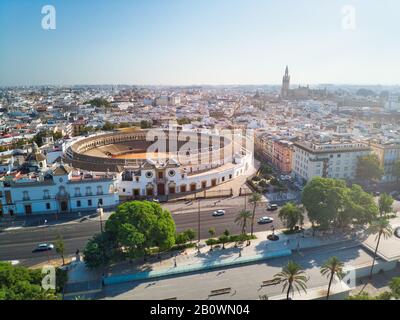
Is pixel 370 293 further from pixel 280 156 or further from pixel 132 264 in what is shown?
pixel 280 156

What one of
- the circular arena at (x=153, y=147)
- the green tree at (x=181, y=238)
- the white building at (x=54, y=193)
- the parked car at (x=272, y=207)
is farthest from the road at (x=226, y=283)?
the circular arena at (x=153, y=147)

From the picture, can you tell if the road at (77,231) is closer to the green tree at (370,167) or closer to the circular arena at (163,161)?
the circular arena at (163,161)

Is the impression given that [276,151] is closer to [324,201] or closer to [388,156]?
[388,156]

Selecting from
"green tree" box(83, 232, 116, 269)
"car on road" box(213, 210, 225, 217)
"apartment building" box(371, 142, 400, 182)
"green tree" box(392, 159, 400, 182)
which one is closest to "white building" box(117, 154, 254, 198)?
"car on road" box(213, 210, 225, 217)

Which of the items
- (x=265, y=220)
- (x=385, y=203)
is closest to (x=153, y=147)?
(x=265, y=220)

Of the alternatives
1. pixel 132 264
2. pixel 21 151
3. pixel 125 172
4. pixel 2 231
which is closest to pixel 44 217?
pixel 2 231

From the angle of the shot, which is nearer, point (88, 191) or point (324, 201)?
point (324, 201)

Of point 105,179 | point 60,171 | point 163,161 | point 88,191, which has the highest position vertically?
point 60,171
